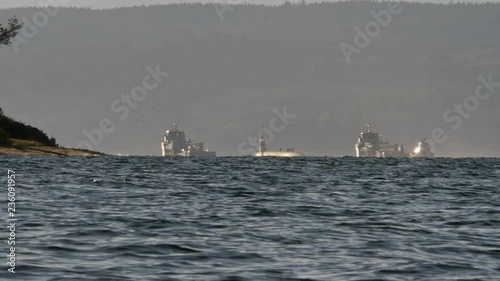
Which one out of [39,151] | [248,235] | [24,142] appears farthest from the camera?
[24,142]

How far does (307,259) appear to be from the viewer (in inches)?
1019

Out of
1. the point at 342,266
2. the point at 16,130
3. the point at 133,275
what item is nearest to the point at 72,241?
the point at 133,275

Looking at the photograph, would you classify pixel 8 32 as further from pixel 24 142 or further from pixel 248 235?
pixel 248 235

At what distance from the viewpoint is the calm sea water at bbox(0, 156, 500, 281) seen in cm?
2398

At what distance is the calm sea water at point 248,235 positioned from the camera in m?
24.0

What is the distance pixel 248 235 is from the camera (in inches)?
1210

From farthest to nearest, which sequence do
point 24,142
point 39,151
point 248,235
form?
1. point 24,142
2. point 39,151
3. point 248,235

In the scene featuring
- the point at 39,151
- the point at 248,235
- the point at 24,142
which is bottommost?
the point at 248,235

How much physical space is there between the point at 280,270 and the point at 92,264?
14.4ft

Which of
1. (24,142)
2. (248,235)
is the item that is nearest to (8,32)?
(24,142)

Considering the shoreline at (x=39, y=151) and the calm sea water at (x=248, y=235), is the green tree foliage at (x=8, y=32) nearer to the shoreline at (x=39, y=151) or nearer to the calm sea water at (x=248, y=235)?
the shoreline at (x=39, y=151)

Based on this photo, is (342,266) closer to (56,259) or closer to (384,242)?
(384,242)

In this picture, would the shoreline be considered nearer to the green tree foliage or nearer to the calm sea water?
the green tree foliage

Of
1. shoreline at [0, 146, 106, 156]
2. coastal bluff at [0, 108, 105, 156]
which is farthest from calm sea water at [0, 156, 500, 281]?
coastal bluff at [0, 108, 105, 156]
